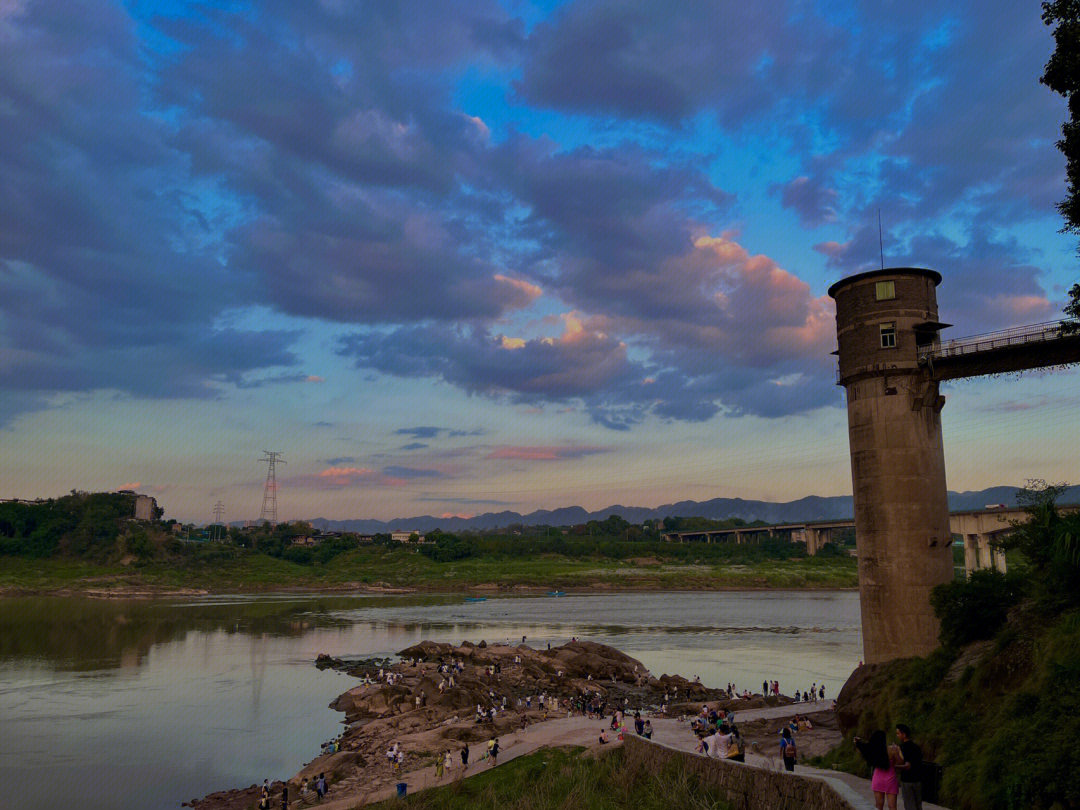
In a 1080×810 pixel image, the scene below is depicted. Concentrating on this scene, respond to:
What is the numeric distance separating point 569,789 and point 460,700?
32.0m

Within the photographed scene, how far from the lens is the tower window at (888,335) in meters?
33.7

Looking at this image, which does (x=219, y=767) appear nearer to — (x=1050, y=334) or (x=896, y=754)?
(x=896, y=754)

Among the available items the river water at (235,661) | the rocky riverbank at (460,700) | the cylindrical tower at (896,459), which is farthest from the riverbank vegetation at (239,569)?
the cylindrical tower at (896,459)

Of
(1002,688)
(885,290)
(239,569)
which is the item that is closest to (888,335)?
(885,290)

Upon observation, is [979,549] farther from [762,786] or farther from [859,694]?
[762,786]

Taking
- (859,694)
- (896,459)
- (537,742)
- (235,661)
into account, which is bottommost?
(235,661)

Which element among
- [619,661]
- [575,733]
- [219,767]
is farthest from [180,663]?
[575,733]

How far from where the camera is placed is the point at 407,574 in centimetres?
18725

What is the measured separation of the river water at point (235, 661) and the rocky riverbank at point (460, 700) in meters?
A: 3.01

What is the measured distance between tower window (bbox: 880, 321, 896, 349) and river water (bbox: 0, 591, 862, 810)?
3196 cm

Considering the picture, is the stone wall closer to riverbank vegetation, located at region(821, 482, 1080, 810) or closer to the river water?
riverbank vegetation, located at region(821, 482, 1080, 810)

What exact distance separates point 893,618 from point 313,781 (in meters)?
27.4

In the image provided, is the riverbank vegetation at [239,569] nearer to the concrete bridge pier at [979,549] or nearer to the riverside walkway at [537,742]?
the concrete bridge pier at [979,549]

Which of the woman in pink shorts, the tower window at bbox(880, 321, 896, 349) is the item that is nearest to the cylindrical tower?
the tower window at bbox(880, 321, 896, 349)
